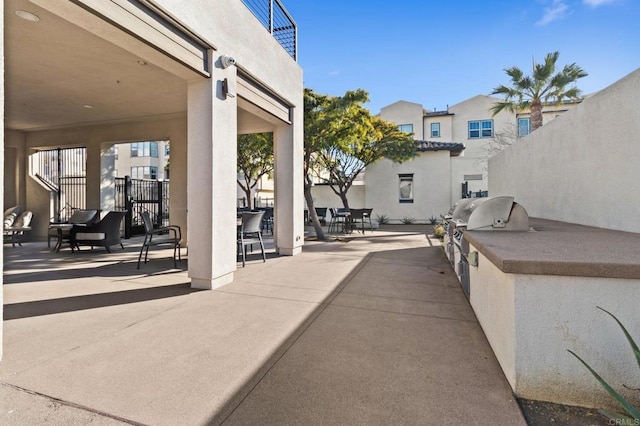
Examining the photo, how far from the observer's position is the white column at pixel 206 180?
443cm

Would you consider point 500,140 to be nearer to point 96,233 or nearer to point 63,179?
point 96,233

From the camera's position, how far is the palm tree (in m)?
12.5

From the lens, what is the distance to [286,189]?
7289 mm

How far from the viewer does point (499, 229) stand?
428 centimetres

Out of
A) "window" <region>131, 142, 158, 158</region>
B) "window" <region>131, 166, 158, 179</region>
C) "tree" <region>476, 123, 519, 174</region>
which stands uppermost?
"window" <region>131, 142, 158, 158</region>

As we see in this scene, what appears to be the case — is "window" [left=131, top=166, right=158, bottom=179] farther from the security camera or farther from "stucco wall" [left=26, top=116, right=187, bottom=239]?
the security camera

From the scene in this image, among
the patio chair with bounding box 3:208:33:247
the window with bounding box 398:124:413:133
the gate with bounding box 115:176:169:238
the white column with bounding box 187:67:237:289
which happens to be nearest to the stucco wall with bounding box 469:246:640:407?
the white column with bounding box 187:67:237:289

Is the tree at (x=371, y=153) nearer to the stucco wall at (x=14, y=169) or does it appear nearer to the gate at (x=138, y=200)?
the gate at (x=138, y=200)

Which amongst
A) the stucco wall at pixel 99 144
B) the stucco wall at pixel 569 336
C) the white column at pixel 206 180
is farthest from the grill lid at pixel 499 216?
the stucco wall at pixel 99 144

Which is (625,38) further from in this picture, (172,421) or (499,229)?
(172,421)

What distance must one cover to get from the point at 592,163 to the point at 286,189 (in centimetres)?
554

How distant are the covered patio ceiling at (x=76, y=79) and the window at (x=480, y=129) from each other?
18.5m

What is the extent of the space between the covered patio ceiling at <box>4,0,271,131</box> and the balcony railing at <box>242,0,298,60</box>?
178cm

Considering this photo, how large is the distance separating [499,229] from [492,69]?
12602 millimetres
